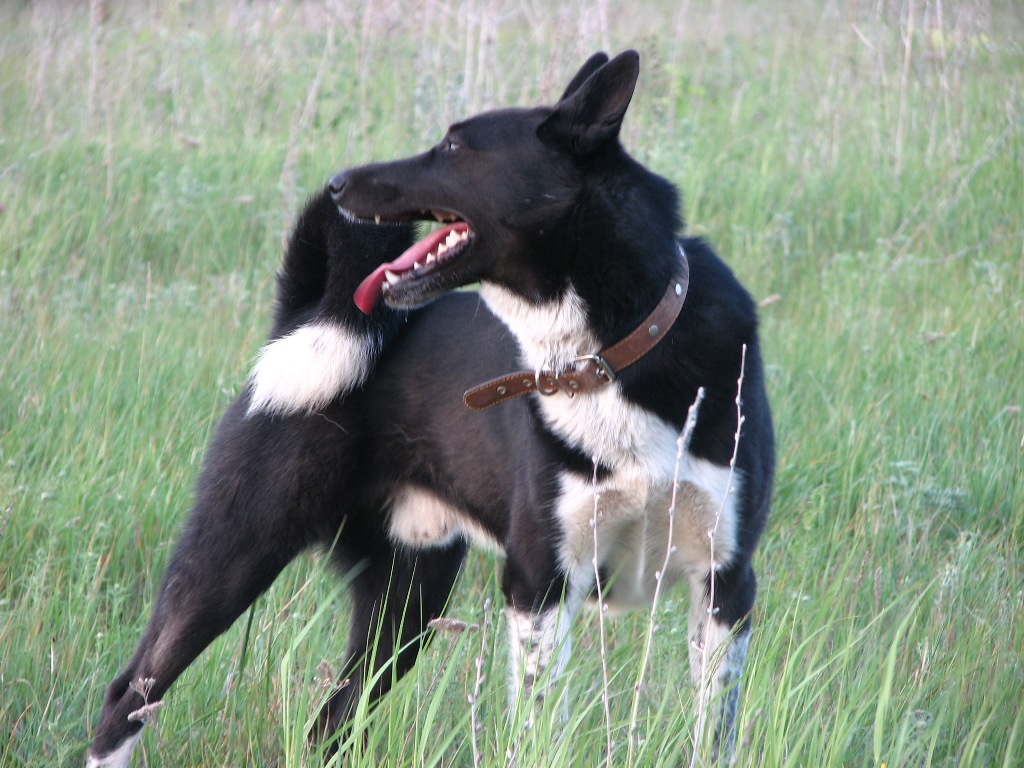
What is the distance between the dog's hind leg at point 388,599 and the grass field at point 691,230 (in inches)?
3.9

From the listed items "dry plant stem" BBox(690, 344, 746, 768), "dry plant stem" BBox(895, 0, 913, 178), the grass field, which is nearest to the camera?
"dry plant stem" BBox(690, 344, 746, 768)

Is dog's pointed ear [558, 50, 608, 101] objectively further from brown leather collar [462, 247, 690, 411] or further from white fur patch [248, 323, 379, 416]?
white fur patch [248, 323, 379, 416]

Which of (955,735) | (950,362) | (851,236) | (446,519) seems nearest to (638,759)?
(955,735)

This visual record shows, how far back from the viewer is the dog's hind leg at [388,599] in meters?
2.73

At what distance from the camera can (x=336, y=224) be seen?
8.30 ft

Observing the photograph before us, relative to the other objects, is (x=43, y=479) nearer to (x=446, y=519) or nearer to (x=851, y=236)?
(x=446, y=519)

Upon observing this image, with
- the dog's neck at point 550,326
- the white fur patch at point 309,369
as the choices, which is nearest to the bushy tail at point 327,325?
the white fur patch at point 309,369

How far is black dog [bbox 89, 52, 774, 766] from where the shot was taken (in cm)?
226

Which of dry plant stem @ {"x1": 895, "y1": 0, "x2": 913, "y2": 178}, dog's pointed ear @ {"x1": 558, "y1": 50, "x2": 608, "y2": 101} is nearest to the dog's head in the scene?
dog's pointed ear @ {"x1": 558, "y1": 50, "x2": 608, "y2": 101}

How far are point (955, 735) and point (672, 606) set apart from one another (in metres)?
0.96

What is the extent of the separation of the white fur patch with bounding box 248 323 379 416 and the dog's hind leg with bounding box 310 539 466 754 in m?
0.45

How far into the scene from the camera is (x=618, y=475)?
2277 millimetres

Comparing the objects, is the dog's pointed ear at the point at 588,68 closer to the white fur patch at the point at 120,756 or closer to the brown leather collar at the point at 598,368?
the brown leather collar at the point at 598,368

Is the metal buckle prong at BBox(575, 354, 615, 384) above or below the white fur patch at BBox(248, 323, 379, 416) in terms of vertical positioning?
above
